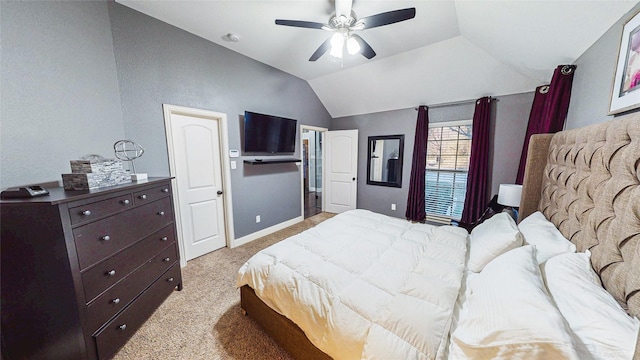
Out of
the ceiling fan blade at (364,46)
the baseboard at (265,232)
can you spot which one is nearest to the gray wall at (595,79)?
the ceiling fan blade at (364,46)

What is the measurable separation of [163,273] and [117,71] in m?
1.99

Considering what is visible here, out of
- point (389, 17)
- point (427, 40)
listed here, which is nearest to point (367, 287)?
point (389, 17)

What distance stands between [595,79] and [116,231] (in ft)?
11.9

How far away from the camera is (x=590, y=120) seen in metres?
1.53

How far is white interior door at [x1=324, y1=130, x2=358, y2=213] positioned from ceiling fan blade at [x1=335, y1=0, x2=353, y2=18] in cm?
253

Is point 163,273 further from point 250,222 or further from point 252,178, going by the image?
point 252,178

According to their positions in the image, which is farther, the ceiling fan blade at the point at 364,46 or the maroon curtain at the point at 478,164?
the maroon curtain at the point at 478,164

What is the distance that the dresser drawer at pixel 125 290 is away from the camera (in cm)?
126

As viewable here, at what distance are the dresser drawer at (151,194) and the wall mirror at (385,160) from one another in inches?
137

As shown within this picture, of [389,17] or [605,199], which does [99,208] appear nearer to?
[389,17]

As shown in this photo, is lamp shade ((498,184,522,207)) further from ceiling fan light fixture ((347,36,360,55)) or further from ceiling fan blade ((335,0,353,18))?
ceiling fan blade ((335,0,353,18))

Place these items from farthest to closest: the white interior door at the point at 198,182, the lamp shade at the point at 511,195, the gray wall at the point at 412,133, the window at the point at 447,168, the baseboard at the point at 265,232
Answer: the window at the point at 447,168, the baseboard at the point at 265,232, the gray wall at the point at 412,133, the white interior door at the point at 198,182, the lamp shade at the point at 511,195

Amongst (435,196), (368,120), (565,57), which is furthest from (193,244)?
(565,57)

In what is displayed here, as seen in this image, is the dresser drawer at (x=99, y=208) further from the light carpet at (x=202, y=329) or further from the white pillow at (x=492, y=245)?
the white pillow at (x=492, y=245)
